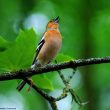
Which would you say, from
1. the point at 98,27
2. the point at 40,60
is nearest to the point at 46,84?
the point at 40,60

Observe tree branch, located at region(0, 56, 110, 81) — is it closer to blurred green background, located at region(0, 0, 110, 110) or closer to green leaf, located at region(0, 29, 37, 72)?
green leaf, located at region(0, 29, 37, 72)

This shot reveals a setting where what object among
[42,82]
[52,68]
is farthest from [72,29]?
[52,68]

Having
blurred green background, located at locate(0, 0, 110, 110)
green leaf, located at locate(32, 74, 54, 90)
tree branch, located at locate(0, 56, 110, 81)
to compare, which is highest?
tree branch, located at locate(0, 56, 110, 81)

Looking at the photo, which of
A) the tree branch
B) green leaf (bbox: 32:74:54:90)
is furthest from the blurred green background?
the tree branch

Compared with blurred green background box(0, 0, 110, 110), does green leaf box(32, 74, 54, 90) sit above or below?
above

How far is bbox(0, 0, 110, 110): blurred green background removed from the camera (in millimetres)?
12477

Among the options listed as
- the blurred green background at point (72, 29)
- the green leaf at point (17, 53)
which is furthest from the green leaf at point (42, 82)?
the blurred green background at point (72, 29)

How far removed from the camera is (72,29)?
44.3 ft

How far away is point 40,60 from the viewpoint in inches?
133

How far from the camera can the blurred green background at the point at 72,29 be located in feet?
40.9

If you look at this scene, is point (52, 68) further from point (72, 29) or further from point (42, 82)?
point (72, 29)

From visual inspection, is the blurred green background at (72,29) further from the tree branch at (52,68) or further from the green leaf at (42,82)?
the tree branch at (52,68)

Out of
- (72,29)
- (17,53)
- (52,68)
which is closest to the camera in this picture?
(52,68)

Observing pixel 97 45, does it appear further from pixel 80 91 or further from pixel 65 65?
pixel 65 65
